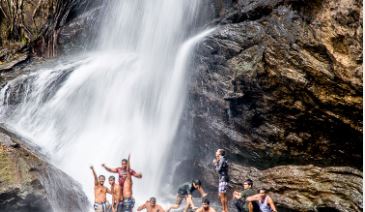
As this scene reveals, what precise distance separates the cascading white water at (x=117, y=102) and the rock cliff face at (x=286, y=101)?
1.44 m

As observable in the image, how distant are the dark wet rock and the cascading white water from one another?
6.80ft

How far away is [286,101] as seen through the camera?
12664 millimetres

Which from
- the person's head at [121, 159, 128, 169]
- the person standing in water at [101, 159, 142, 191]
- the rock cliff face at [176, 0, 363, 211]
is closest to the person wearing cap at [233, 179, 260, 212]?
the rock cliff face at [176, 0, 363, 211]

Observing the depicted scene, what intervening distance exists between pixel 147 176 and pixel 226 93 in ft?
14.1

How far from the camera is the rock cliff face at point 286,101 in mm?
11516

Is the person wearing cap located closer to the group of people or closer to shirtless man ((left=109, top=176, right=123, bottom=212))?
the group of people

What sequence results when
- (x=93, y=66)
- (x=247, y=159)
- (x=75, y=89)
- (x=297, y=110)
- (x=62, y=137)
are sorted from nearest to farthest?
(x=297, y=110) → (x=247, y=159) → (x=62, y=137) → (x=75, y=89) → (x=93, y=66)

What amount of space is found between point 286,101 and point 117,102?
7.37 m

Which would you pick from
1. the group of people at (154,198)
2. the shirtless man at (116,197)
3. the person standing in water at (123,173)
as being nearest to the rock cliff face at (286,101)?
the group of people at (154,198)

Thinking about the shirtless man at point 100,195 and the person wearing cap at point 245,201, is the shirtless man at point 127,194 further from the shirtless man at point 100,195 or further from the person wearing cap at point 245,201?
the person wearing cap at point 245,201

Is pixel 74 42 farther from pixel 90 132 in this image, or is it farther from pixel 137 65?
pixel 90 132

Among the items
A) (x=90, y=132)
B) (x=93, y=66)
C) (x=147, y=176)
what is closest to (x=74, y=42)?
(x=93, y=66)

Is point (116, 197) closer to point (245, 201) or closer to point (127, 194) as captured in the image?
point (127, 194)

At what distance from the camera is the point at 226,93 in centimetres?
1357
